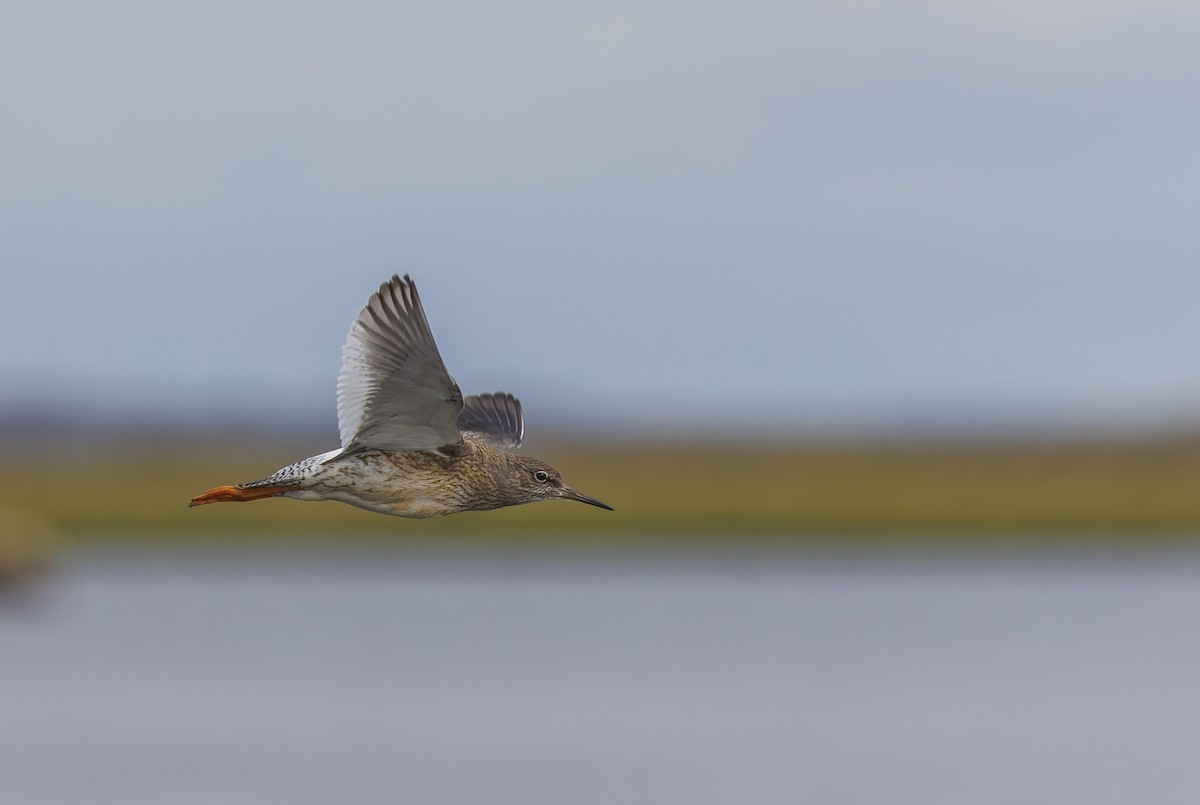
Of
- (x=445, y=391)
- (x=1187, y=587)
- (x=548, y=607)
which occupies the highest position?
(x=1187, y=587)

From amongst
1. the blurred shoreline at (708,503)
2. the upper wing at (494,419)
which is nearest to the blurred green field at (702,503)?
the blurred shoreline at (708,503)

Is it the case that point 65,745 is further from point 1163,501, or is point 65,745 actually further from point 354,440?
point 1163,501

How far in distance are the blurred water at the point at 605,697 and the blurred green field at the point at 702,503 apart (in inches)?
127

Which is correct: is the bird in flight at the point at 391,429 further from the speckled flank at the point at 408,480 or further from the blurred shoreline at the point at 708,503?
the blurred shoreline at the point at 708,503

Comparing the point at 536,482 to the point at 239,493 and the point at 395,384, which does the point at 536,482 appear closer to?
the point at 395,384

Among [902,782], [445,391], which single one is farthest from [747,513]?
[445,391]

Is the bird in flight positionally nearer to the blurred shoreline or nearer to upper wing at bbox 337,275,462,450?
upper wing at bbox 337,275,462,450

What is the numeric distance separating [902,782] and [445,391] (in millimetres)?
32495

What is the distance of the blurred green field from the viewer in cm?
5684

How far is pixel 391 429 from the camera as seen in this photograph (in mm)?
7316

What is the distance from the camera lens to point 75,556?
69.7m

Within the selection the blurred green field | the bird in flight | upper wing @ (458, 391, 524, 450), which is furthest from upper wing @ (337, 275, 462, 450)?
the blurred green field

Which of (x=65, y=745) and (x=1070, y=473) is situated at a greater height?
(x=1070, y=473)

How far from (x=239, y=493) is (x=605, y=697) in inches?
1536
